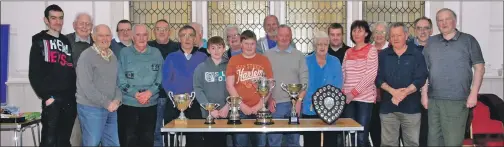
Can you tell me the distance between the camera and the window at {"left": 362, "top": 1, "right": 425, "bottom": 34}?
7773 millimetres

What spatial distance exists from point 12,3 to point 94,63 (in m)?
2.93

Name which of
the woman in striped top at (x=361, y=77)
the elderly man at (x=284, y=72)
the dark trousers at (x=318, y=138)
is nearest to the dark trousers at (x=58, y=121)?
the elderly man at (x=284, y=72)

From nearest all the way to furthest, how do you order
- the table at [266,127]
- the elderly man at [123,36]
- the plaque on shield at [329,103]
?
the table at [266,127] < the plaque on shield at [329,103] < the elderly man at [123,36]

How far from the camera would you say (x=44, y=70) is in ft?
16.5

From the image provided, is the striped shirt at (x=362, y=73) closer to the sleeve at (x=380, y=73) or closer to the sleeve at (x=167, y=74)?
the sleeve at (x=380, y=73)

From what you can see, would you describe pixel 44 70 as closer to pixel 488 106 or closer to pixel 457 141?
pixel 457 141

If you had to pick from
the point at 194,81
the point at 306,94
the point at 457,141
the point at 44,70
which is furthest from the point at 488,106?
the point at 44,70

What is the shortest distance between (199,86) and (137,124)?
694mm

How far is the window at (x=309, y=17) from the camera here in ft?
25.5

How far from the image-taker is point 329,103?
4.75m

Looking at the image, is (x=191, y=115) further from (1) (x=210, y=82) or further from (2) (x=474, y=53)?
(2) (x=474, y=53)

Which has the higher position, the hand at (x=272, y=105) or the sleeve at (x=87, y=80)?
the sleeve at (x=87, y=80)

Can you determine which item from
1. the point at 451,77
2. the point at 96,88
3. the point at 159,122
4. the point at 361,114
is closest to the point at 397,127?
the point at 361,114

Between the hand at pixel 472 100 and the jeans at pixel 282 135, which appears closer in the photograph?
the hand at pixel 472 100
